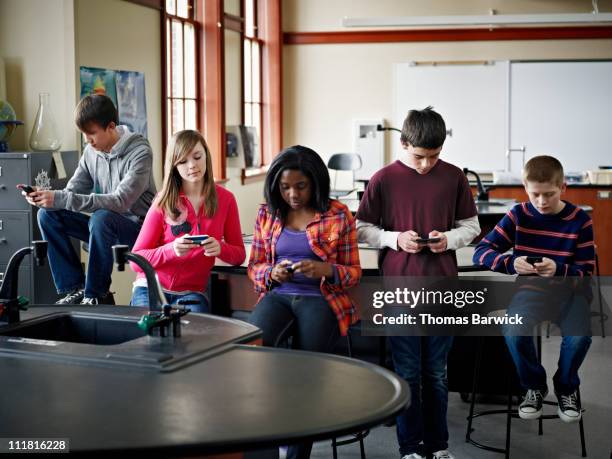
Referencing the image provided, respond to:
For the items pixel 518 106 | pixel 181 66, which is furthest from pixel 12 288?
pixel 518 106

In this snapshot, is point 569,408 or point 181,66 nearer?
point 569,408

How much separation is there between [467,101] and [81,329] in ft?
28.8

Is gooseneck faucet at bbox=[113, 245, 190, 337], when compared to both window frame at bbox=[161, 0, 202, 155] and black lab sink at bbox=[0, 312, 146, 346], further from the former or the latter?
window frame at bbox=[161, 0, 202, 155]

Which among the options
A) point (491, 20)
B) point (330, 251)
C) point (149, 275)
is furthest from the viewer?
point (491, 20)

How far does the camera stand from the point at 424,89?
10.8m

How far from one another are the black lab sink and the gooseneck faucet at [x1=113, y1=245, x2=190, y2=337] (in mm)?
179

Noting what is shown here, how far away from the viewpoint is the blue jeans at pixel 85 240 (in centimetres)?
Answer: 386

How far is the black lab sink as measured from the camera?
2482mm

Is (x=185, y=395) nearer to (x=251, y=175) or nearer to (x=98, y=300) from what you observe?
(x=98, y=300)

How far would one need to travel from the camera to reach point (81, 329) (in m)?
2.58

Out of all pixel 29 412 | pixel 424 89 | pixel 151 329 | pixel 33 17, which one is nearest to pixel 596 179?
pixel 424 89

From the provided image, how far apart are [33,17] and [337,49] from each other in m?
6.20

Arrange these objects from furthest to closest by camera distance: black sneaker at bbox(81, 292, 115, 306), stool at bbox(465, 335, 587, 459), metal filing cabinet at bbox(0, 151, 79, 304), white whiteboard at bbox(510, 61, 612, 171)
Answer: white whiteboard at bbox(510, 61, 612, 171) < metal filing cabinet at bbox(0, 151, 79, 304) < black sneaker at bbox(81, 292, 115, 306) < stool at bbox(465, 335, 587, 459)

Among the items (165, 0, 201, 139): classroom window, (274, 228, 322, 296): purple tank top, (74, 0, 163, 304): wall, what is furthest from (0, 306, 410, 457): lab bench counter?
(165, 0, 201, 139): classroom window
